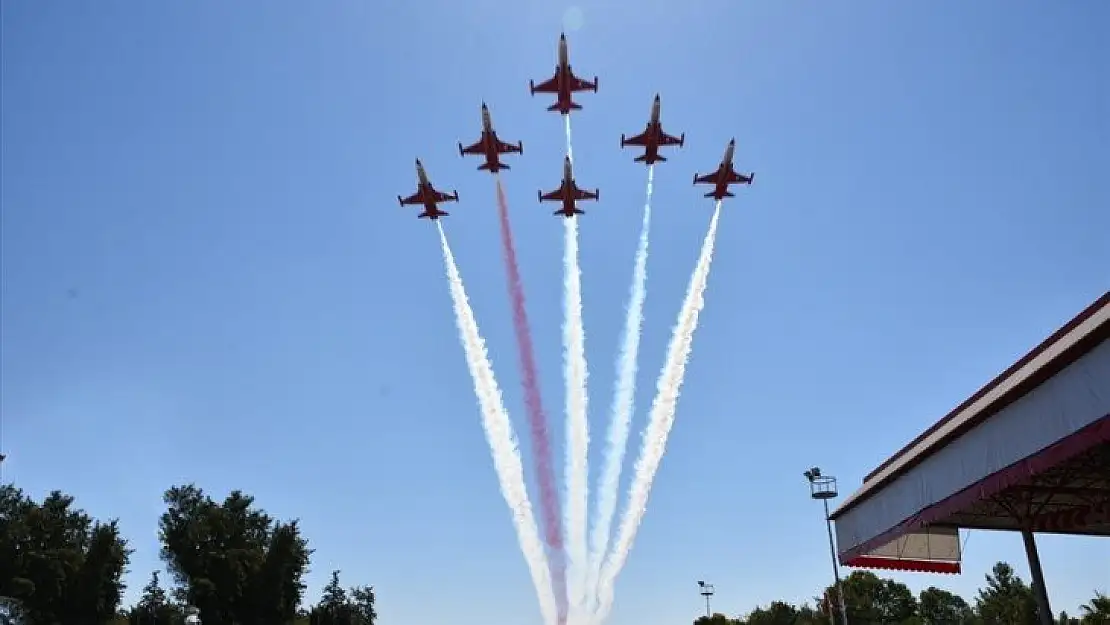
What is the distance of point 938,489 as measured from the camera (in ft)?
74.2

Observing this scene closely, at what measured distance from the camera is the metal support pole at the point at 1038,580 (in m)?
24.5

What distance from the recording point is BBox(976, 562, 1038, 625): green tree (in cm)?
6509

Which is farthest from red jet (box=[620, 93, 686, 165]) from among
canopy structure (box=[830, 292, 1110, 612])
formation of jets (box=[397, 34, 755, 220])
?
canopy structure (box=[830, 292, 1110, 612])

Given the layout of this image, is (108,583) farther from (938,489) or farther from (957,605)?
(957,605)

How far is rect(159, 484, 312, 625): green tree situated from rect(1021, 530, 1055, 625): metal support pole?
72.1 meters

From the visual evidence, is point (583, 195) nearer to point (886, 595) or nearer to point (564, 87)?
point (564, 87)

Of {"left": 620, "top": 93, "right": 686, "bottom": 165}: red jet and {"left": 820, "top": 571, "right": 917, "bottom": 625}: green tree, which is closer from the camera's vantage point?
{"left": 620, "top": 93, "right": 686, "bottom": 165}: red jet

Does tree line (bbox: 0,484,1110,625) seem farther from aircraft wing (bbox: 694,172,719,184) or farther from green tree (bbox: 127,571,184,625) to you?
aircraft wing (bbox: 694,172,719,184)

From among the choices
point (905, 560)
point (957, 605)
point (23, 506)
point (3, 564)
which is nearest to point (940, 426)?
point (905, 560)

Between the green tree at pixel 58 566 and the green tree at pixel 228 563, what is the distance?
5.51 m

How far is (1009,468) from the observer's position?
19156 millimetres

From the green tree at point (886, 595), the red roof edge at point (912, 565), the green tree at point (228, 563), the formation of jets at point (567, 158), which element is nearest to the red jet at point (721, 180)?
the formation of jets at point (567, 158)

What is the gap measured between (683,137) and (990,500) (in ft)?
107

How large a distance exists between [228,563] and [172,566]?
6.17 meters
